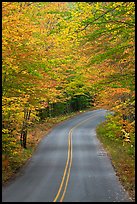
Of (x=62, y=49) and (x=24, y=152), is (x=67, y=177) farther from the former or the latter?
(x=62, y=49)

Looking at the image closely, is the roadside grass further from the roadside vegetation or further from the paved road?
the roadside vegetation

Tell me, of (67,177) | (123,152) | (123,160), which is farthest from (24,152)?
(67,177)

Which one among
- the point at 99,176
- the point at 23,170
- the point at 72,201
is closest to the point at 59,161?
the point at 23,170

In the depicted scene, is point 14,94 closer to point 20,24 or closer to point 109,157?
point 20,24

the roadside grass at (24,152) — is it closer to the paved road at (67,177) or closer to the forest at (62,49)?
the forest at (62,49)

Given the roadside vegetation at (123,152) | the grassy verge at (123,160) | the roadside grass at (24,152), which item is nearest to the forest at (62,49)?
the roadside grass at (24,152)

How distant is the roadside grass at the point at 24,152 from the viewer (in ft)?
70.0

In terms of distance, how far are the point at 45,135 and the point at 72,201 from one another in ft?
86.9

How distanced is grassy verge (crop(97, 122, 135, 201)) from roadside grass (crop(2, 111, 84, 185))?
7.01 m

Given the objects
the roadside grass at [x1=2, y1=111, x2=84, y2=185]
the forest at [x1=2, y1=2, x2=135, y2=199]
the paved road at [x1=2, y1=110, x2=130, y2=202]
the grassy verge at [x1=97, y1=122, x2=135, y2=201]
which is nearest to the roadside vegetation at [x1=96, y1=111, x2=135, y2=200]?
the grassy verge at [x1=97, y1=122, x2=135, y2=201]

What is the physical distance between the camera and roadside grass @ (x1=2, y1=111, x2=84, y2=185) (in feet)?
70.0

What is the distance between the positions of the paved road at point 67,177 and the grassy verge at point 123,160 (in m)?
0.43

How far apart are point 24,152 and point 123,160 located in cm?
936

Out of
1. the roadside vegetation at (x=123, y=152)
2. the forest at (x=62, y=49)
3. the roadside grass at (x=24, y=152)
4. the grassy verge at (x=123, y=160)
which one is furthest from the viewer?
the roadside grass at (x=24, y=152)
